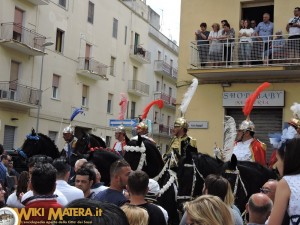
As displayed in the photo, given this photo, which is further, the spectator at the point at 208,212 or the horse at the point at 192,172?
the horse at the point at 192,172

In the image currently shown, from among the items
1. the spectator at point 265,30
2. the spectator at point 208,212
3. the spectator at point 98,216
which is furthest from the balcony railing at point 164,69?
the spectator at point 98,216

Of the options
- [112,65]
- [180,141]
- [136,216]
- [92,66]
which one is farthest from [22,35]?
[136,216]

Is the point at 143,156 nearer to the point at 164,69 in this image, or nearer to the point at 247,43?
the point at 247,43

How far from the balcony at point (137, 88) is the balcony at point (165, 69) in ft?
13.4

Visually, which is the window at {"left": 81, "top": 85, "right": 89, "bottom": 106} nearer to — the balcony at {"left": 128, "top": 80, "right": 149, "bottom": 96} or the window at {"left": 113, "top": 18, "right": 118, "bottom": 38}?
the window at {"left": 113, "top": 18, "right": 118, "bottom": 38}

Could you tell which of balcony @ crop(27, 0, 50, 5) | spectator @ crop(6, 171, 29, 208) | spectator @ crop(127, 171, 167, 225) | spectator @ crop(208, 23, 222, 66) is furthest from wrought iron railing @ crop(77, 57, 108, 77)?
spectator @ crop(127, 171, 167, 225)

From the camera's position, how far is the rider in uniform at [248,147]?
8.79 metres

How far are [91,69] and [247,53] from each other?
1871 centimetres

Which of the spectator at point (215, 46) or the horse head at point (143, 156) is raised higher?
the spectator at point (215, 46)

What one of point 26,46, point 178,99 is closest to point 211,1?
point 178,99

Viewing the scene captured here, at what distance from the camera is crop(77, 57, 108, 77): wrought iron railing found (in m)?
31.6

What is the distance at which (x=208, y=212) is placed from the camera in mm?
3010

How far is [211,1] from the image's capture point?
15.9 metres

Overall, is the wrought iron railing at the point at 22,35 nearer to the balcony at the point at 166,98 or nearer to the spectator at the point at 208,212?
the balcony at the point at 166,98
